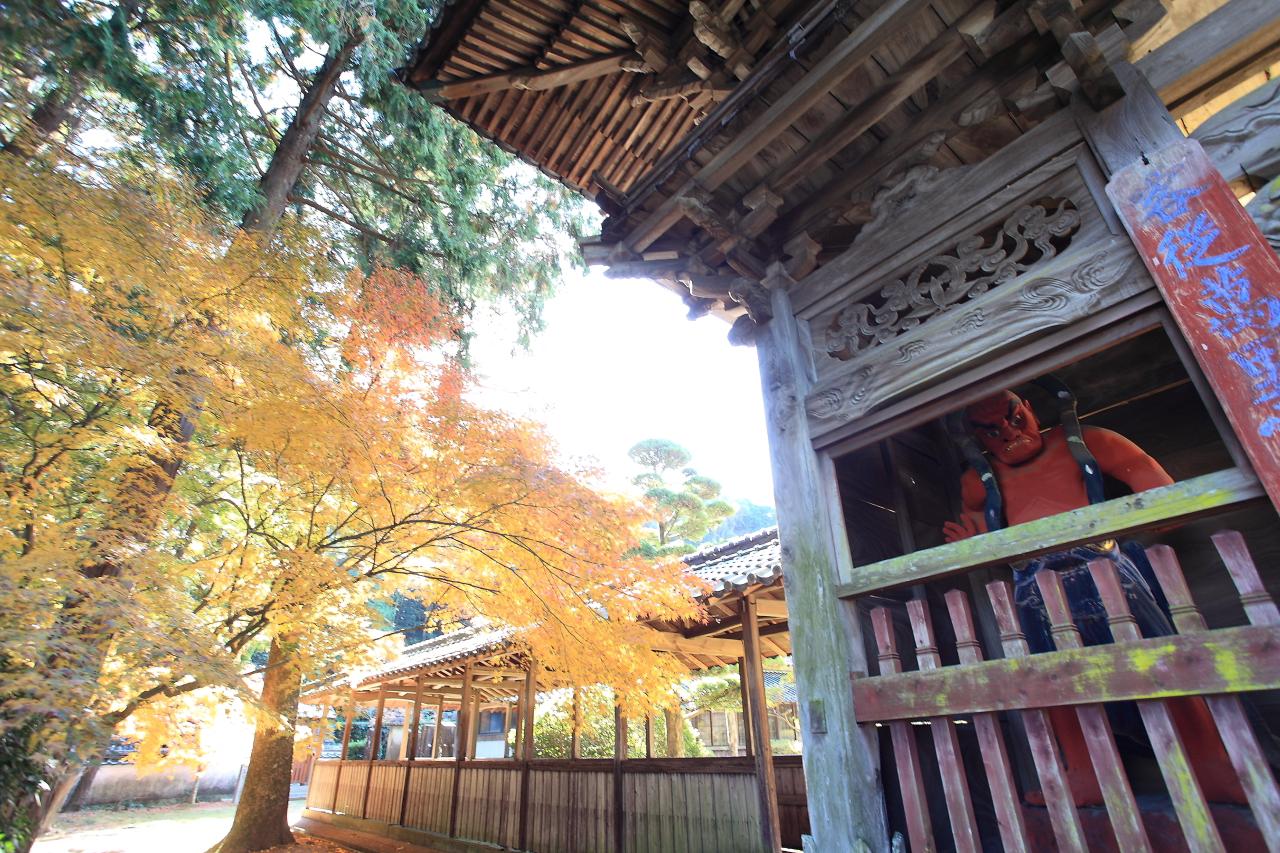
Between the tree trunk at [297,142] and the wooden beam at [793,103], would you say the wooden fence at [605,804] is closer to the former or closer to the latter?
the wooden beam at [793,103]

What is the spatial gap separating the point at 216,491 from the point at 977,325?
8.63 m

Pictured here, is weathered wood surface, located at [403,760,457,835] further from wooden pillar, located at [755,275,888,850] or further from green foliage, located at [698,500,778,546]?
green foliage, located at [698,500,778,546]

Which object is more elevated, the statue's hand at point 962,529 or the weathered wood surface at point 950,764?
the statue's hand at point 962,529

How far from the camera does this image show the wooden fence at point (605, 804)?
679 centimetres

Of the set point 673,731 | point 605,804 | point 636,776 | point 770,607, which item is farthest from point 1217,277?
point 673,731

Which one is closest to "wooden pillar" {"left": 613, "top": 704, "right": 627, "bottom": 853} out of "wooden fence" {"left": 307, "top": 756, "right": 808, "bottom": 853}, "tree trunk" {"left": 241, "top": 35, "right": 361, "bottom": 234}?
"wooden fence" {"left": 307, "top": 756, "right": 808, "bottom": 853}

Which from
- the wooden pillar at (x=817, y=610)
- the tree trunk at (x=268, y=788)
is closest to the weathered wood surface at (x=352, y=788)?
the tree trunk at (x=268, y=788)

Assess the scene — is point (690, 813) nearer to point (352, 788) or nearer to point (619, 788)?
point (619, 788)

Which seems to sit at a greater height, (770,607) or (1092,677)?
(770,607)

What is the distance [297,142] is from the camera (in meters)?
9.66

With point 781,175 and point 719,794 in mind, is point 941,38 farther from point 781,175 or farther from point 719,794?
point 719,794

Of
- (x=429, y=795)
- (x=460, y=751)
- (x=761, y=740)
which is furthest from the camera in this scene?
(x=429, y=795)

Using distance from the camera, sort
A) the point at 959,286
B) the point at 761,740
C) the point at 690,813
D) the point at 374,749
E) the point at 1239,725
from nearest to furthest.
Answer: the point at 1239,725
the point at 959,286
the point at 761,740
the point at 690,813
the point at 374,749

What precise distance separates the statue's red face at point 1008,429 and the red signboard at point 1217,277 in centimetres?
127
